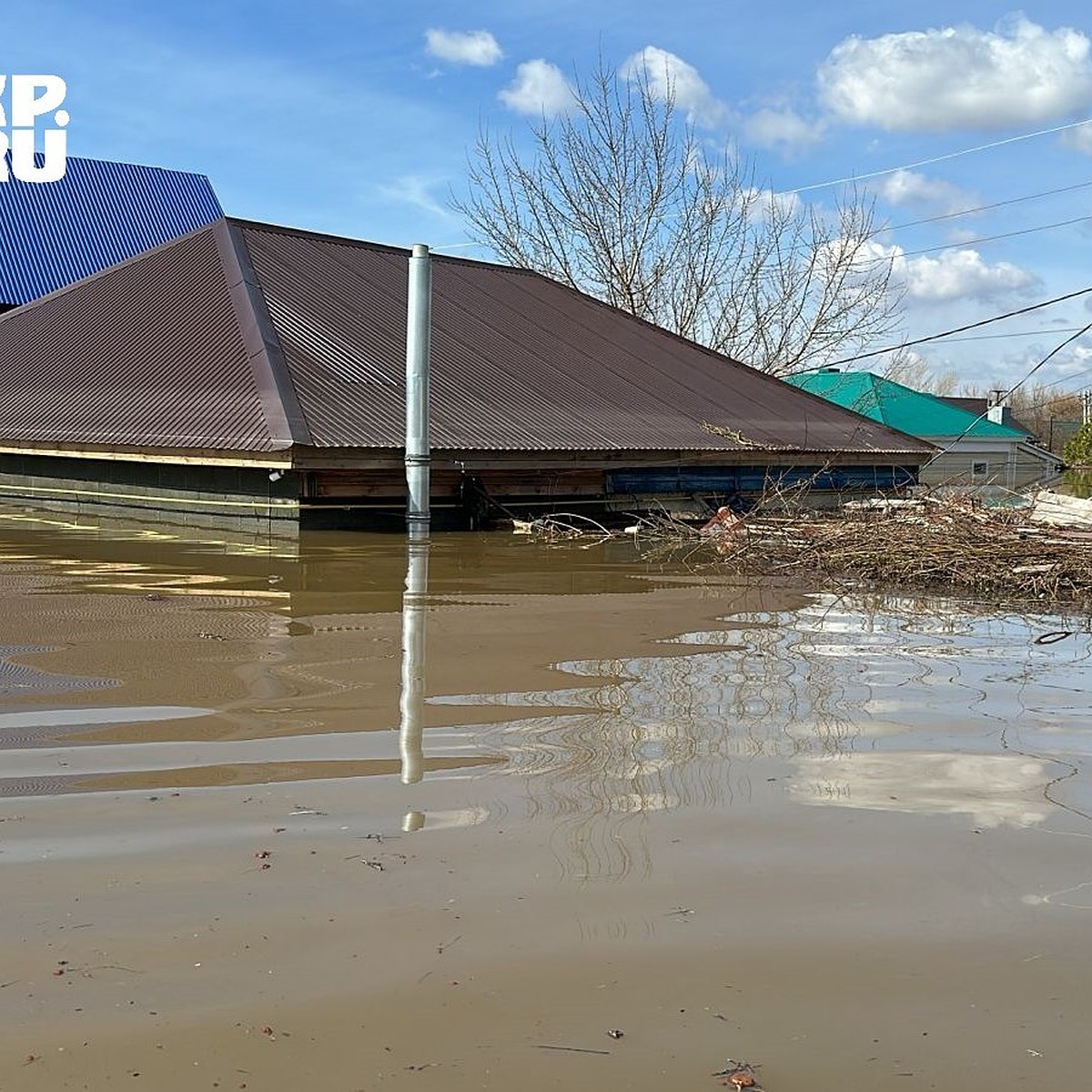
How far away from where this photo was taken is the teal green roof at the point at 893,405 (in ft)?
126

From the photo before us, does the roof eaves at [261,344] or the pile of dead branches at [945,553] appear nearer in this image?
the pile of dead branches at [945,553]

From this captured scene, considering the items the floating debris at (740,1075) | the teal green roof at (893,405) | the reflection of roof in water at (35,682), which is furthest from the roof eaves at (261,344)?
the teal green roof at (893,405)

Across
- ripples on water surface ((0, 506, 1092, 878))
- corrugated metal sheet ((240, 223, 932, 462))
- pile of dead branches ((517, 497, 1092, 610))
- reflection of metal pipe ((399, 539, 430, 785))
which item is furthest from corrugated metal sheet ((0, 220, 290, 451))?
pile of dead branches ((517, 497, 1092, 610))

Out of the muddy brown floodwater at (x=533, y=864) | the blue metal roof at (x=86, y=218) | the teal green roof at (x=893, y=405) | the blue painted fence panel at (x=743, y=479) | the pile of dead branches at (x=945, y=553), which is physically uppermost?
the blue metal roof at (x=86, y=218)

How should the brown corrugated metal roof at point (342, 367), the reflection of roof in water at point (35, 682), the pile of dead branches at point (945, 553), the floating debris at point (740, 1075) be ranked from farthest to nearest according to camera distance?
the brown corrugated metal roof at point (342, 367) < the pile of dead branches at point (945, 553) < the reflection of roof in water at point (35, 682) < the floating debris at point (740, 1075)

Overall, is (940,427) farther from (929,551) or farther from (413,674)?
(413,674)

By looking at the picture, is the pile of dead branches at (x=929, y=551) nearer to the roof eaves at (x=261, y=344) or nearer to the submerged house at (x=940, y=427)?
the roof eaves at (x=261, y=344)

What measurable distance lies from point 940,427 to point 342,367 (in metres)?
27.5

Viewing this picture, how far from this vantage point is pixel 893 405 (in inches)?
1578

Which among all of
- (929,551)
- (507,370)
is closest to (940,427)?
(507,370)

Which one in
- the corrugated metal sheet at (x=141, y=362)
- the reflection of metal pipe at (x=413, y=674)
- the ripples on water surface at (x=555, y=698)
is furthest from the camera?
the corrugated metal sheet at (x=141, y=362)

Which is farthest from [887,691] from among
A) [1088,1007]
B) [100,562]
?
[100,562]

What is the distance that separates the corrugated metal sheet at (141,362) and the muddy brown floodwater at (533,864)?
278 inches

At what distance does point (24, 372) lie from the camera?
18.0 meters
